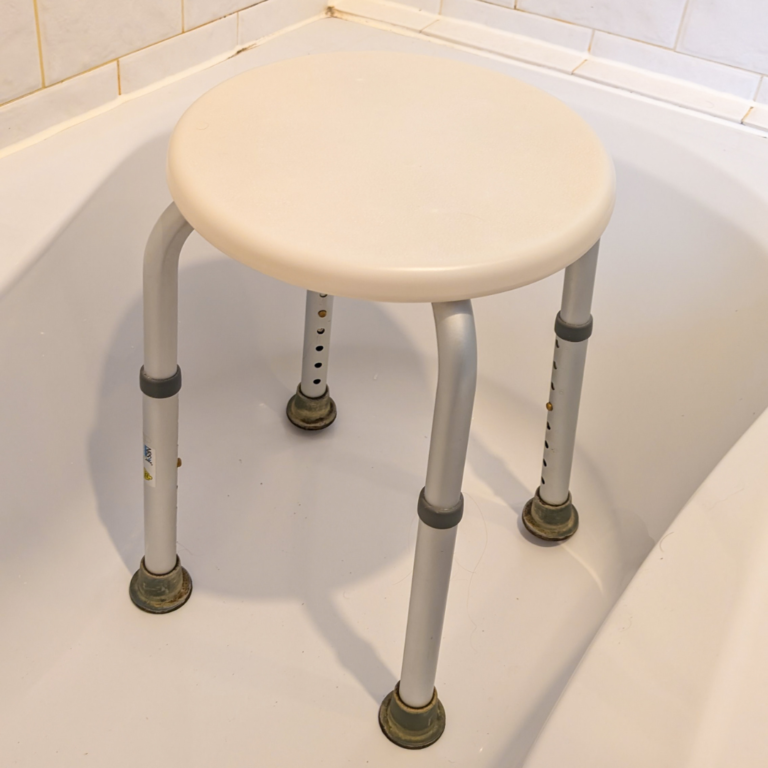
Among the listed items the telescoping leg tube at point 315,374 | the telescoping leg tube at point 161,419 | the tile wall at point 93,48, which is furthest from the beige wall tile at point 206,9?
the telescoping leg tube at point 161,419

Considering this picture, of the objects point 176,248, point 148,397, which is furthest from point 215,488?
point 176,248

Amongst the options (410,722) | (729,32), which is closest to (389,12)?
(729,32)

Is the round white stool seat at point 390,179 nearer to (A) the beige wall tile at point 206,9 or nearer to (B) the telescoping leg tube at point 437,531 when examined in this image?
(B) the telescoping leg tube at point 437,531

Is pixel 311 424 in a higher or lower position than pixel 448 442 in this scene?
lower

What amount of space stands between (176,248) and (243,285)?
38 centimetres

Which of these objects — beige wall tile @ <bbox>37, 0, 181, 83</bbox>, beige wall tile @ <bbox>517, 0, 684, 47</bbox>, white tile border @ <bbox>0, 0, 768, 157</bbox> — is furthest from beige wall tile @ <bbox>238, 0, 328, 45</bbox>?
beige wall tile @ <bbox>517, 0, 684, 47</bbox>

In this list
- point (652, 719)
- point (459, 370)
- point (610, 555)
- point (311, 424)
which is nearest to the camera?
point (652, 719)

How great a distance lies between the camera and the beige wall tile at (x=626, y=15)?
100cm

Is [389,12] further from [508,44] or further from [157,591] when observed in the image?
[157,591]

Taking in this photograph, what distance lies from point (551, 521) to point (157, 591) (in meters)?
0.40

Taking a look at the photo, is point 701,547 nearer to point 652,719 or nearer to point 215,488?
point 652,719

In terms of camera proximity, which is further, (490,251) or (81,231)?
(81,231)

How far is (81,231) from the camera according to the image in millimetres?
752

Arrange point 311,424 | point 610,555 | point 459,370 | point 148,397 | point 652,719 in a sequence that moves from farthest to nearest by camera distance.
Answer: point 311,424 → point 610,555 → point 148,397 → point 459,370 → point 652,719
